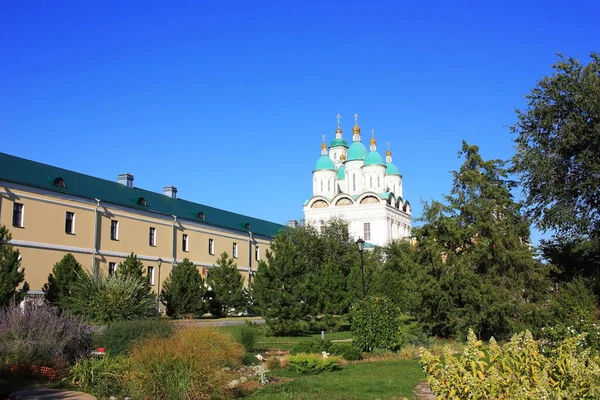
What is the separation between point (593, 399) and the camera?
17.0 ft

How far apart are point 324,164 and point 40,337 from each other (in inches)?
2789

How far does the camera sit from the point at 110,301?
20125 mm

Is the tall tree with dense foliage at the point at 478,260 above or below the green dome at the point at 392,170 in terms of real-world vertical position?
below

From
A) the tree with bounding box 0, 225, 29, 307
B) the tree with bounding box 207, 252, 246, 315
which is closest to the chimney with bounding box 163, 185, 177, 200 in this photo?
the tree with bounding box 207, 252, 246, 315

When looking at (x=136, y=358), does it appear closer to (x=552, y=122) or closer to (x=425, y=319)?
(x=425, y=319)

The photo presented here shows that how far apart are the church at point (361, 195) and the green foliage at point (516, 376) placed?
2598 inches

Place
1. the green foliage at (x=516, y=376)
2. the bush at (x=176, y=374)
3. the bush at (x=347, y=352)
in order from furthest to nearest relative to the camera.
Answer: the bush at (x=347, y=352) → the bush at (x=176, y=374) → the green foliage at (x=516, y=376)

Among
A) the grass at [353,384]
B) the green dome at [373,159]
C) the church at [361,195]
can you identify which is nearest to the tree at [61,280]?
the grass at [353,384]

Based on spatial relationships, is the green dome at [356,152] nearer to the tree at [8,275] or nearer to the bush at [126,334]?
the tree at [8,275]

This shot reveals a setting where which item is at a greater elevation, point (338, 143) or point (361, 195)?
point (338, 143)

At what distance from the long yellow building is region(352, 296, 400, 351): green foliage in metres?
17.0

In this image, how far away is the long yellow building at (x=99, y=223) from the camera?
30.5m

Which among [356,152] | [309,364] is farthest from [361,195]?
[309,364]

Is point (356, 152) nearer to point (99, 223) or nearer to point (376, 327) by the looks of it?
point (99, 223)
